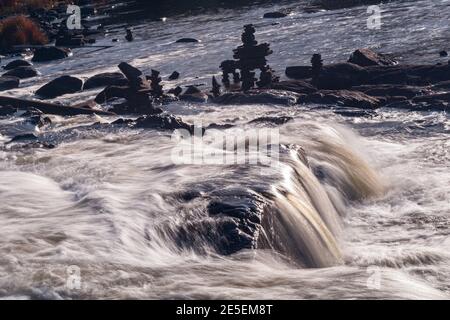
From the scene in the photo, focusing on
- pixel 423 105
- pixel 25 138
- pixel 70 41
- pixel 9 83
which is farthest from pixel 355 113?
pixel 70 41

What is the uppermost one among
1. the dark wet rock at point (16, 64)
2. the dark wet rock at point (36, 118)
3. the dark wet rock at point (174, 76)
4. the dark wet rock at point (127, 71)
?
the dark wet rock at point (127, 71)

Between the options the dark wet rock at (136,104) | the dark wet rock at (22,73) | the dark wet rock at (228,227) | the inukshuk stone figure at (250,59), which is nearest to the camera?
the dark wet rock at (228,227)

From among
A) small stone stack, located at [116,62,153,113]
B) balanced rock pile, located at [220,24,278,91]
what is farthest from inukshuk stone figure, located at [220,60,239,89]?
small stone stack, located at [116,62,153,113]

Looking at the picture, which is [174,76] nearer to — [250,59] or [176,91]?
[176,91]

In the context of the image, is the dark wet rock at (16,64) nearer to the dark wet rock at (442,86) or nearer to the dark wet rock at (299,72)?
the dark wet rock at (299,72)

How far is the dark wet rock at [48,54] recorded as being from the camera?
31453mm

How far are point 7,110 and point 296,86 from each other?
8.12m

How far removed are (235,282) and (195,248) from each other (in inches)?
44.2

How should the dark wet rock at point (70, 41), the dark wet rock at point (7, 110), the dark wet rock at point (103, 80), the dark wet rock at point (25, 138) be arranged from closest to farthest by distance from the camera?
1. the dark wet rock at point (25, 138)
2. the dark wet rock at point (7, 110)
3. the dark wet rock at point (103, 80)
4. the dark wet rock at point (70, 41)

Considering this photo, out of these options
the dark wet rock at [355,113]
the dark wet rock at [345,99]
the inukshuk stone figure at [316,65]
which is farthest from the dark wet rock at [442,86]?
the inukshuk stone figure at [316,65]

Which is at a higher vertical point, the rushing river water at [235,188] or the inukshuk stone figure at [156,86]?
the inukshuk stone figure at [156,86]

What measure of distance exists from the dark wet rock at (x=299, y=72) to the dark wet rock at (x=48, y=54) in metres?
12.1

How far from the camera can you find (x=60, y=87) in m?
23.9
